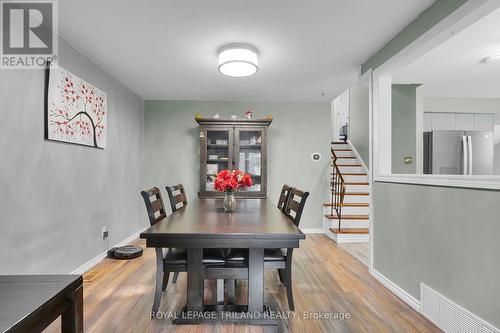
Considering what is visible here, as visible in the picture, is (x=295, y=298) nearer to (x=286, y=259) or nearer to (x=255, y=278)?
(x=286, y=259)

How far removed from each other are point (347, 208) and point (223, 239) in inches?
132

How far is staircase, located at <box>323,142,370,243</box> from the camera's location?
408 cm

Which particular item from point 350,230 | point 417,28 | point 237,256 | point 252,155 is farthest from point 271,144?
point 237,256

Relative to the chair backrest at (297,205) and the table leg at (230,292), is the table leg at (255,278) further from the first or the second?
the chair backrest at (297,205)

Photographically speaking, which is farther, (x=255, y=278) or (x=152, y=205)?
(x=152, y=205)

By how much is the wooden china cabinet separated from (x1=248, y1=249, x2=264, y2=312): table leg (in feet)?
8.00

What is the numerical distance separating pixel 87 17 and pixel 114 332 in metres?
2.29

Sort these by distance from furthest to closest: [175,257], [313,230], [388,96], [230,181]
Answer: [313,230]
[388,96]
[230,181]
[175,257]

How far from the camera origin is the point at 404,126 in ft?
13.3

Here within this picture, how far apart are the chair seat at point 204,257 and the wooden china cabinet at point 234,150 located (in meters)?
2.30

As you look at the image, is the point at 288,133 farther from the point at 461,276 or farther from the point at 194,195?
the point at 461,276

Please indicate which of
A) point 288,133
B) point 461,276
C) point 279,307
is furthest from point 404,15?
point 288,133

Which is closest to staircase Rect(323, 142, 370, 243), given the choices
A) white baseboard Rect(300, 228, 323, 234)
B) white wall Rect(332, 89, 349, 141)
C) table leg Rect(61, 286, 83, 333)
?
white baseboard Rect(300, 228, 323, 234)

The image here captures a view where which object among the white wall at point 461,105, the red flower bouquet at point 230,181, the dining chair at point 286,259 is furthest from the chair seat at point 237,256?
the white wall at point 461,105
